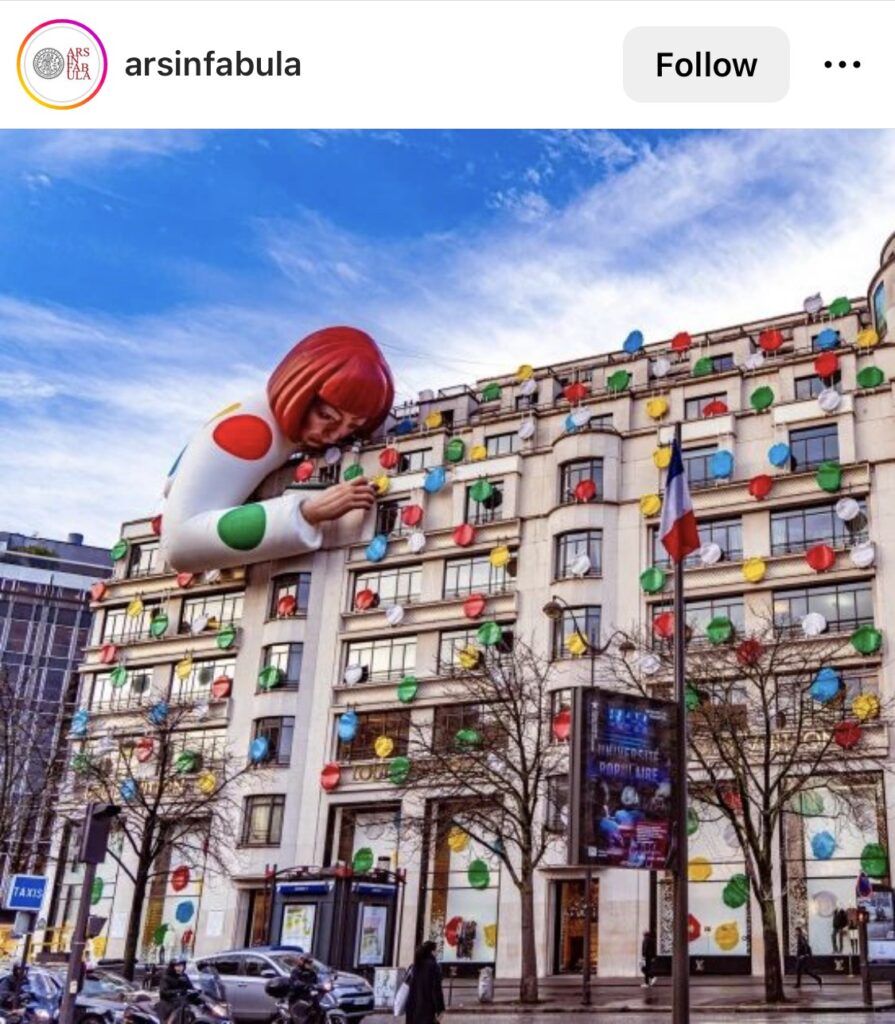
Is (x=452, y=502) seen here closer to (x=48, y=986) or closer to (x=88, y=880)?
(x=48, y=986)

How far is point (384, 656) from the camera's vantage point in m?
51.0

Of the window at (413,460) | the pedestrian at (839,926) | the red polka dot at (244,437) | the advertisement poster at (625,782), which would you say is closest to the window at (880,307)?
the window at (413,460)

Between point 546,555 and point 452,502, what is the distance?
239 inches

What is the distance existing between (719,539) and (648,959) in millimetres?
16377

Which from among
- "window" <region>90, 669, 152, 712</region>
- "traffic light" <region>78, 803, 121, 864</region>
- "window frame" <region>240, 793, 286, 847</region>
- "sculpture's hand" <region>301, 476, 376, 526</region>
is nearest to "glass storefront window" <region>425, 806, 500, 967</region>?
"window frame" <region>240, 793, 286, 847</region>

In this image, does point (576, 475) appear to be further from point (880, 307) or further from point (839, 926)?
point (839, 926)

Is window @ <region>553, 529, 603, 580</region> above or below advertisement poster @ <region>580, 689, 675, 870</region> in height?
above

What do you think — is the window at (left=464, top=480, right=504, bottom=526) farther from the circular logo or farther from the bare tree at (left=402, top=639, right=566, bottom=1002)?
the circular logo

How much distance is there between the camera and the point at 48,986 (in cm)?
2088

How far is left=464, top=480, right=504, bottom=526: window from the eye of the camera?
2007 inches

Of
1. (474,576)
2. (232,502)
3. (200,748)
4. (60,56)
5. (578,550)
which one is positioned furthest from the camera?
(232,502)

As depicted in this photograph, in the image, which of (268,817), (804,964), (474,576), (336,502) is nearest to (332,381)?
(336,502)

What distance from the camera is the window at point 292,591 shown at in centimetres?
5328

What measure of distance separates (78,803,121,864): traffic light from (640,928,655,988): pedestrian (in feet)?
82.1
